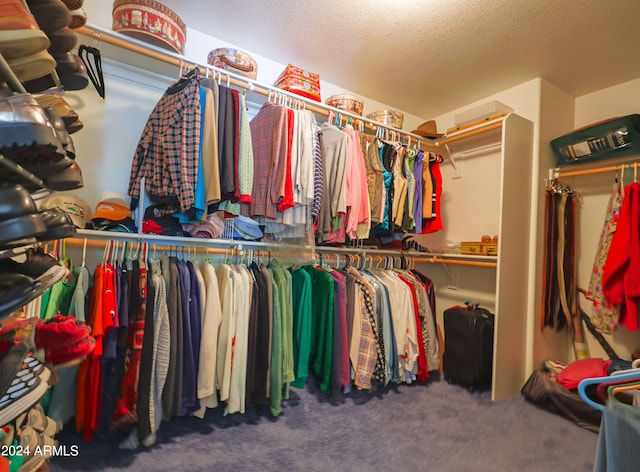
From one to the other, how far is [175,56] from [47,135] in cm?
139

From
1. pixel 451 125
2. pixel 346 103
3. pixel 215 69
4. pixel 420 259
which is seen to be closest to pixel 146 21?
pixel 215 69

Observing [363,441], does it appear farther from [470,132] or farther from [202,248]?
[470,132]

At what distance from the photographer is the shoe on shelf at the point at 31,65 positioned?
1.92 ft

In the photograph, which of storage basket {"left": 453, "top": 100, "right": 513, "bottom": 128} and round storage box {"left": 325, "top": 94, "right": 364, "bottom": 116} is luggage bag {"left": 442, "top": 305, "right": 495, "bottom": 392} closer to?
storage basket {"left": 453, "top": 100, "right": 513, "bottom": 128}

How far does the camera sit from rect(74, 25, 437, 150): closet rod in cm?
144

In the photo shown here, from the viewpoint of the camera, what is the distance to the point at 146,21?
1507 mm

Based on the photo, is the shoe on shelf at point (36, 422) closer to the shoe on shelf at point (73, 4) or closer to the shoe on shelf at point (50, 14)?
the shoe on shelf at point (50, 14)

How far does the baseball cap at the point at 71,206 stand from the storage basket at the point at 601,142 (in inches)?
121

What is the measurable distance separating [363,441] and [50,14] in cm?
194

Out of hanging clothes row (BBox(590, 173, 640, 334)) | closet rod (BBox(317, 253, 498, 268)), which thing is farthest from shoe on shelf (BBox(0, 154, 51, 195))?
hanging clothes row (BBox(590, 173, 640, 334))

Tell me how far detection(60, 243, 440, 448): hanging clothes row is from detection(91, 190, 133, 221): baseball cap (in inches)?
8.6

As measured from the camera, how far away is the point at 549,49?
2035mm

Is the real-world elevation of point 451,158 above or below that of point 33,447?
above

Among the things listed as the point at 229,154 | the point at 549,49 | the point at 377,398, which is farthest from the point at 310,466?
the point at 549,49
